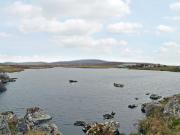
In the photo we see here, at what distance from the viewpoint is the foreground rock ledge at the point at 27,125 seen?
50.2 metres

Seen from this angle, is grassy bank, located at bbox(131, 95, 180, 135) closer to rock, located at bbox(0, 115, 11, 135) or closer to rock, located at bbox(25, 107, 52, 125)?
rock, located at bbox(0, 115, 11, 135)

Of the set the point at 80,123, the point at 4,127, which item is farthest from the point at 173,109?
the point at 4,127

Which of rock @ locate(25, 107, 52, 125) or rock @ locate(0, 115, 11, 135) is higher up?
rock @ locate(0, 115, 11, 135)

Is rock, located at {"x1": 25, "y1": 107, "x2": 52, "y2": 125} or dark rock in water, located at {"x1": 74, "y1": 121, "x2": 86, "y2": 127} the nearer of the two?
rock, located at {"x1": 25, "y1": 107, "x2": 52, "y2": 125}

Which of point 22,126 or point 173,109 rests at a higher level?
point 173,109

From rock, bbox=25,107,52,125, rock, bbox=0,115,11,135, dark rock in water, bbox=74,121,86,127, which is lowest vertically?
dark rock in water, bbox=74,121,86,127

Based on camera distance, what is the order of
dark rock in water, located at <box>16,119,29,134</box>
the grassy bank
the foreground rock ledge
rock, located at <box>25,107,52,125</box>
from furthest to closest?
1. rock, located at <box>25,107,52,125</box>
2. dark rock in water, located at <box>16,119,29,134</box>
3. the foreground rock ledge
4. the grassy bank

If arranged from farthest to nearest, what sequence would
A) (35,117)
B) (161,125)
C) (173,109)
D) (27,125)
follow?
1. (35,117)
2. (173,109)
3. (27,125)
4. (161,125)

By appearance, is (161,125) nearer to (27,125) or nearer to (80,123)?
(27,125)

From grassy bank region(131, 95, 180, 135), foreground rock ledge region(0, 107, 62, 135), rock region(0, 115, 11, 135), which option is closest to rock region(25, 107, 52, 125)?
foreground rock ledge region(0, 107, 62, 135)

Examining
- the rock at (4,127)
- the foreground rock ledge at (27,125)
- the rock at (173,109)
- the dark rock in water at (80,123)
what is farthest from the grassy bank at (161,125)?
the dark rock in water at (80,123)

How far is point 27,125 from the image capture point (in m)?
67.8

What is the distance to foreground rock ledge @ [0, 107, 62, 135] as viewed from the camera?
1976 inches

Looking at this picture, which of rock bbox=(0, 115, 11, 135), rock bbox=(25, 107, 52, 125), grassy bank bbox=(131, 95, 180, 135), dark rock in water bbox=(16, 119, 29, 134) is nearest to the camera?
grassy bank bbox=(131, 95, 180, 135)
